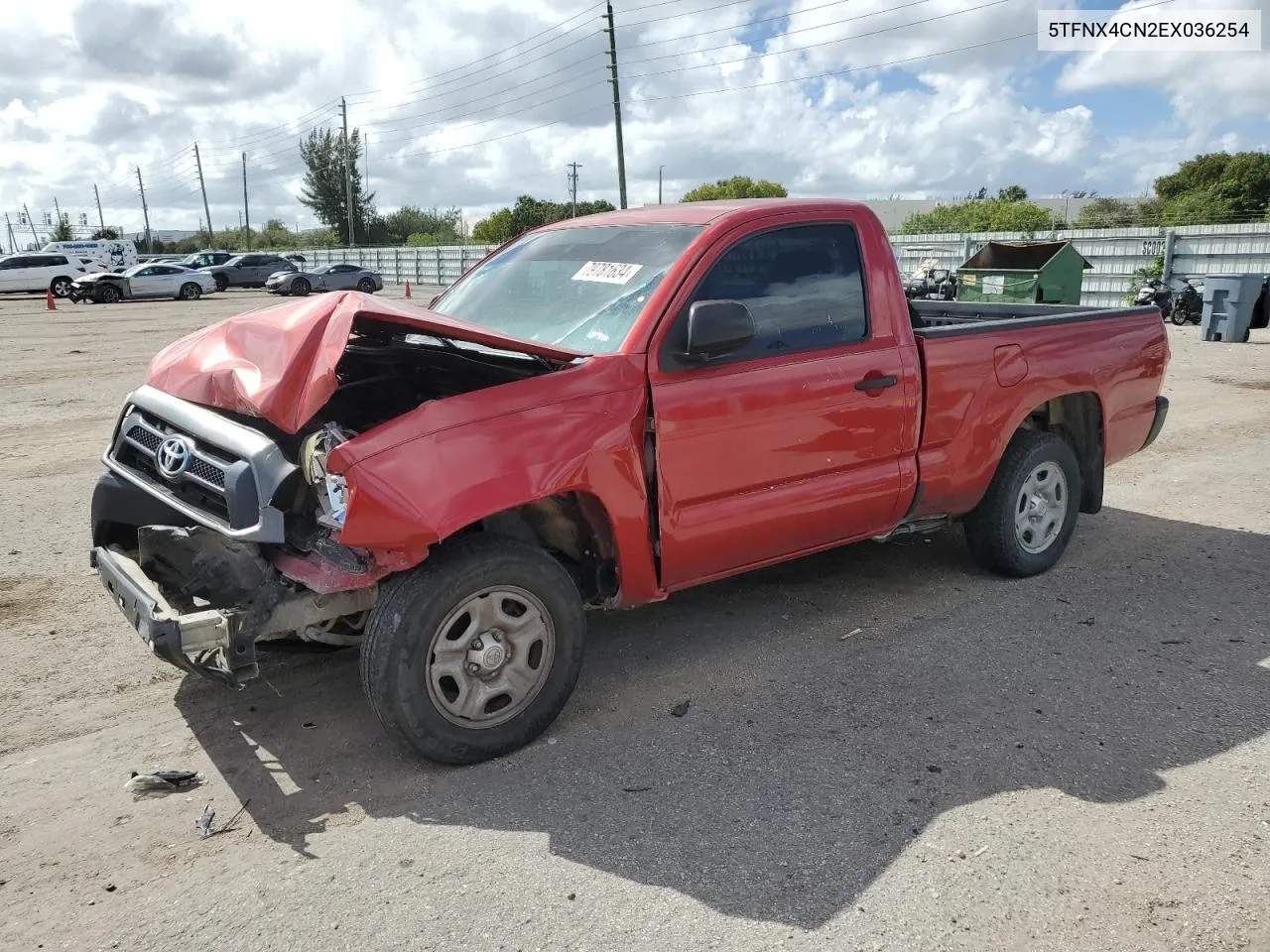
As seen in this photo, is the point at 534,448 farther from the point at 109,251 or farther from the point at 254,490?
the point at 109,251

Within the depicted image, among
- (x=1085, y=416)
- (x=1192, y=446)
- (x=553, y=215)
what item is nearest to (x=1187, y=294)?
(x=1192, y=446)

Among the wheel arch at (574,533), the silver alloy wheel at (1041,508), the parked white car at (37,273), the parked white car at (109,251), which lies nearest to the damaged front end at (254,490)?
the wheel arch at (574,533)

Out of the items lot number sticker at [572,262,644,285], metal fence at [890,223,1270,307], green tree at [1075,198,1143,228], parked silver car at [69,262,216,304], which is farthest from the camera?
green tree at [1075,198,1143,228]

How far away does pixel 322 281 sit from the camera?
37.0 meters

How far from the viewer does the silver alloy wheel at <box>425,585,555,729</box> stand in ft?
11.0

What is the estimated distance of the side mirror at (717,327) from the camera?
361cm

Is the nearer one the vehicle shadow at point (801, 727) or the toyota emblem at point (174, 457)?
the vehicle shadow at point (801, 727)

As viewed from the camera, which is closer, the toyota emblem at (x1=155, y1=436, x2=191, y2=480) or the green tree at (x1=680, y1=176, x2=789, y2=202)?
the toyota emblem at (x1=155, y1=436, x2=191, y2=480)

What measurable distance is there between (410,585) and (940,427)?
8.83 feet

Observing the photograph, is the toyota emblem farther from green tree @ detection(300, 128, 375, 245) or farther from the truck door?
green tree @ detection(300, 128, 375, 245)

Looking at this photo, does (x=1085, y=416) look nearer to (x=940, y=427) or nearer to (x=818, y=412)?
(x=940, y=427)

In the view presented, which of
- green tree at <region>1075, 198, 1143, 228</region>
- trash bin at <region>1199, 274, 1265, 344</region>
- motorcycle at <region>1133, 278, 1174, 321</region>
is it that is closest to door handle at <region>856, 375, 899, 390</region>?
trash bin at <region>1199, 274, 1265, 344</region>

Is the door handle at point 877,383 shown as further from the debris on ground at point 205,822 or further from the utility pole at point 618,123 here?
the utility pole at point 618,123

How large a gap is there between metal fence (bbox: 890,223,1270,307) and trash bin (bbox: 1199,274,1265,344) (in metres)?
4.01
